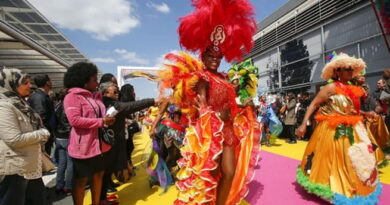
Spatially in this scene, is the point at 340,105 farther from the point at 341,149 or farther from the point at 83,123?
the point at 83,123

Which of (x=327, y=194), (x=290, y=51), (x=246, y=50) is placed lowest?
(x=327, y=194)

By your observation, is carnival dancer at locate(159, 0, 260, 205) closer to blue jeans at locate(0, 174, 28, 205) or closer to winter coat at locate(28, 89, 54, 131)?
blue jeans at locate(0, 174, 28, 205)

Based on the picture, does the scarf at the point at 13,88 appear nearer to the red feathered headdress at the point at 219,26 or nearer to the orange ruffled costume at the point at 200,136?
the orange ruffled costume at the point at 200,136

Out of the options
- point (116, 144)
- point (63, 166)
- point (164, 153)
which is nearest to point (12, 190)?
point (116, 144)

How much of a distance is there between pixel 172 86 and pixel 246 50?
3.24 feet

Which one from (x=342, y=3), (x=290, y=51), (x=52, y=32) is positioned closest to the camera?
(x=342, y=3)

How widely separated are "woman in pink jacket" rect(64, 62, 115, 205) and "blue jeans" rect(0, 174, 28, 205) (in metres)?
0.63

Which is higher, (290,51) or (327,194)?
(290,51)

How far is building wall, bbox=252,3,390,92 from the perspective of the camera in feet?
39.2

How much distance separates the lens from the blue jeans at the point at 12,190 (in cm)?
194

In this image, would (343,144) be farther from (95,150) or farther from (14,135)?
(14,135)

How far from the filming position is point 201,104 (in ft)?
8.10

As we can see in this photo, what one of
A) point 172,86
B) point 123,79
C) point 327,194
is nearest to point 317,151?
point 327,194

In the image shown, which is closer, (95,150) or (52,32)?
(95,150)
